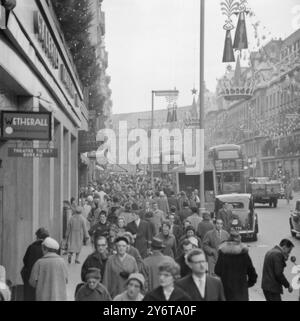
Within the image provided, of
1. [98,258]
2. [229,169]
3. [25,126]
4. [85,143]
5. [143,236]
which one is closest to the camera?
[98,258]

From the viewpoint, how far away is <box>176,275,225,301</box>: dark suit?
6816mm

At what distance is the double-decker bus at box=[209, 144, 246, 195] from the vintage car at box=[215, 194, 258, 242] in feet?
43.3

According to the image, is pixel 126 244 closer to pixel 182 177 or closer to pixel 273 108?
pixel 182 177

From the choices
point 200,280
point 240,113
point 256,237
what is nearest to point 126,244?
point 200,280

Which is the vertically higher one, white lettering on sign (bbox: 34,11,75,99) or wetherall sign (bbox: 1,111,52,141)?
white lettering on sign (bbox: 34,11,75,99)

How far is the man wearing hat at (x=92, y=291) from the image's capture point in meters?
7.26

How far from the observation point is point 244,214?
2202 centimetres

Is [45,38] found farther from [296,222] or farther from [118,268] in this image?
[296,222]

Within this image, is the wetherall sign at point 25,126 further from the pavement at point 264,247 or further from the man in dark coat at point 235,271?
the man in dark coat at point 235,271

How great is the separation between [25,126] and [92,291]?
446 cm

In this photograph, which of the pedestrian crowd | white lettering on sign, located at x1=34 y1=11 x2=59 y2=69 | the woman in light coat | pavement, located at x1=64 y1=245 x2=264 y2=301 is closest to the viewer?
the pedestrian crowd
